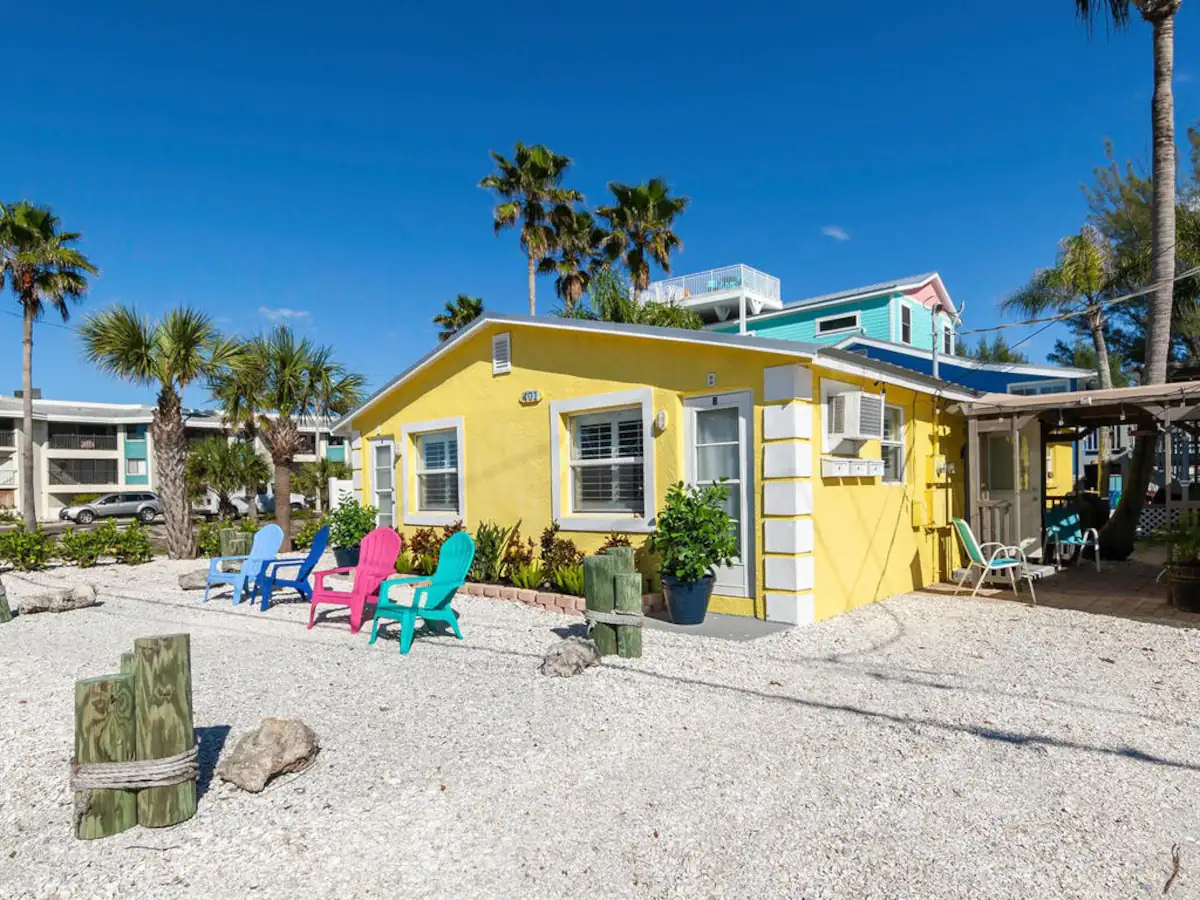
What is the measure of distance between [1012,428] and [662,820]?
8.13 meters

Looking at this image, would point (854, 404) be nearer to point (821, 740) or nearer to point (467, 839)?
point (821, 740)

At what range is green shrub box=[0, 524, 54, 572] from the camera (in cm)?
1310

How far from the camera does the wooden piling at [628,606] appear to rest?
5977mm

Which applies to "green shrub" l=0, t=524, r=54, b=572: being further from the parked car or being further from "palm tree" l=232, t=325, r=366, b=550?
the parked car

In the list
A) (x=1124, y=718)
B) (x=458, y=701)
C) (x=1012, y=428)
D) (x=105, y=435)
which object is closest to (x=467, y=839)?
(x=458, y=701)

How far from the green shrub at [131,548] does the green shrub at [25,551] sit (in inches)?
42.6

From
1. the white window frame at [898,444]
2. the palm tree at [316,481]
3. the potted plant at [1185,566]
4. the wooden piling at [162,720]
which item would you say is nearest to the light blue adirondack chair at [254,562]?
the wooden piling at [162,720]

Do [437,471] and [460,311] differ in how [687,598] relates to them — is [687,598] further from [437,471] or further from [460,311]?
[460,311]

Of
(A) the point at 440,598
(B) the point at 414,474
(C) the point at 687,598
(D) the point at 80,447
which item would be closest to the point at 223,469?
(D) the point at 80,447

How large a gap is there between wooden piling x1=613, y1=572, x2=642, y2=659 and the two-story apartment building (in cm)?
3275

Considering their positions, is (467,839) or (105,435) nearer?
(467,839)

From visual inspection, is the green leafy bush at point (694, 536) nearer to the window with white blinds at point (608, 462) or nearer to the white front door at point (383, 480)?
the window with white blinds at point (608, 462)

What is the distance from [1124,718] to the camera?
455 centimetres

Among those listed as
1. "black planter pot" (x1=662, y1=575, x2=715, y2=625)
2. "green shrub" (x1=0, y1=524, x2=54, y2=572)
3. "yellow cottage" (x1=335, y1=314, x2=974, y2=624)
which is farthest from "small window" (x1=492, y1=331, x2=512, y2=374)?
"green shrub" (x1=0, y1=524, x2=54, y2=572)
